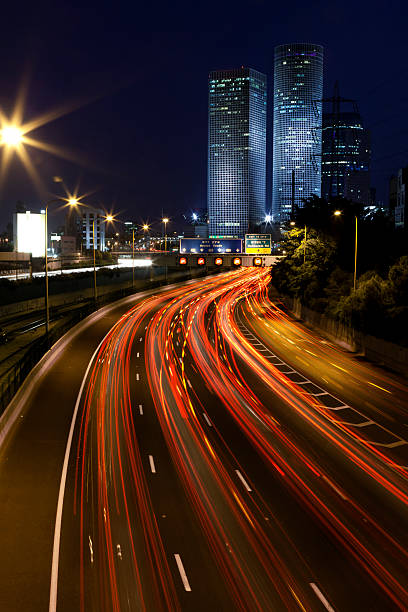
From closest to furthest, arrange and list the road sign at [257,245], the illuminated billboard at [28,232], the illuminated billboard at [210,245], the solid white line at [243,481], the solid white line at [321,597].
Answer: the solid white line at [321,597] → the solid white line at [243,481] → the road sign at [257,245] → the illuminated billboard at [210,245] → the illuminated billboard at [28,232]

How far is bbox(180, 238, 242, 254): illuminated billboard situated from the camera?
Answer: 10250cm

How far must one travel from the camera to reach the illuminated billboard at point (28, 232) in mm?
130750

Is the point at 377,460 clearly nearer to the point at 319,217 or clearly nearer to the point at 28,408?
the point at 28,408

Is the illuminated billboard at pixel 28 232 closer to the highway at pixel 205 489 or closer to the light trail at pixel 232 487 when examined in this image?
the highway at pixel 205 489

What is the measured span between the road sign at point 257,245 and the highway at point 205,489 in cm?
6591

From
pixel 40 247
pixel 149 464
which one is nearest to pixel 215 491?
pixel 149 464

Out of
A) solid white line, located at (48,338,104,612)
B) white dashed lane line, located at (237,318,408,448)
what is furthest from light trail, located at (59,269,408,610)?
solid white line, located at (48,338,104,612)

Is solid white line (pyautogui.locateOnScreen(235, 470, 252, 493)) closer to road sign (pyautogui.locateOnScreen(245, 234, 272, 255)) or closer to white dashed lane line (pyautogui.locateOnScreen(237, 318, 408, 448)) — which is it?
white dashed lane line (pyautogui.locateOnScreen(237, 318, 408, 448))

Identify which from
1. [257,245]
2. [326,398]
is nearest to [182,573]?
[326,398]

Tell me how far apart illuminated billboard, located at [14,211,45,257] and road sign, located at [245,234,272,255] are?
5624 cm

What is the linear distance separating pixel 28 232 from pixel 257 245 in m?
58.6

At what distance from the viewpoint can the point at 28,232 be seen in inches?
5226

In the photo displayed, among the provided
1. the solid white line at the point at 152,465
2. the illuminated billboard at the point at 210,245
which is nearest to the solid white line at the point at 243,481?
the solid white line at the point at 152,465

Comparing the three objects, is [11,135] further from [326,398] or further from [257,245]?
[257,245]
